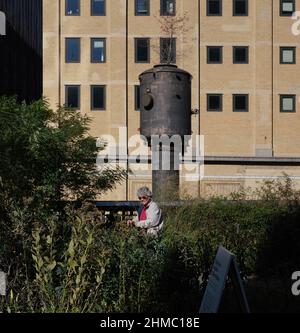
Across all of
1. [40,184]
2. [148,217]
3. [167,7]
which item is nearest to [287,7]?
[167,7]

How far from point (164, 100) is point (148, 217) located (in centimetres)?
1073

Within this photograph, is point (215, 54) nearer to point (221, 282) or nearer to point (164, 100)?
point (164, 100)

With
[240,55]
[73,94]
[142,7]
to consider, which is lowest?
[73,94]

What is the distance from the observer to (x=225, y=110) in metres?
46.2

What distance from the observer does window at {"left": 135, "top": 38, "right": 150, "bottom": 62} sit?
46.2 meters

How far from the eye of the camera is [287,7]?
47281 mm

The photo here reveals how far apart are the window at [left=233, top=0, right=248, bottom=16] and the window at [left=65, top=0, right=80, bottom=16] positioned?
11.0 m

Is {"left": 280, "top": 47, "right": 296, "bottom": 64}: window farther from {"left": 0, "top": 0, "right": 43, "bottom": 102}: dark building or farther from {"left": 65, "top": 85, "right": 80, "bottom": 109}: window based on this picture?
{"left": 0, "top": 0, "right": 43, "bottom": 102}: dark building

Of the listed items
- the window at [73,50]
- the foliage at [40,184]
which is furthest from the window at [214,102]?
the foliage at [40,184]

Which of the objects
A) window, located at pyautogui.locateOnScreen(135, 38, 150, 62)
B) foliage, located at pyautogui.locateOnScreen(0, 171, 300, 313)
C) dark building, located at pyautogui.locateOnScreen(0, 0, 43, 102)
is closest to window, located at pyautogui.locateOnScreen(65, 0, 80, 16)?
window, located at pyautogui.locateOnScreen(135, 38, 150, 62)

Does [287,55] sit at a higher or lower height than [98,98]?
higher

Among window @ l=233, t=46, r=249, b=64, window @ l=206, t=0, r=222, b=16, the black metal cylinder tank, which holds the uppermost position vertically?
window @ l=206, t=0, r=222, b=16

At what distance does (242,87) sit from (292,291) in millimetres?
39365

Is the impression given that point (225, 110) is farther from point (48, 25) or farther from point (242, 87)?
point (48, 25)
